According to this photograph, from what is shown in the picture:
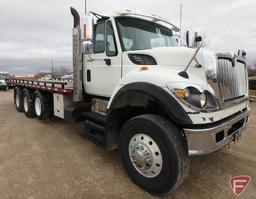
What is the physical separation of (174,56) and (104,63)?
54.9 inches

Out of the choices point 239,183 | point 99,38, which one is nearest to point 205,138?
point 239,183

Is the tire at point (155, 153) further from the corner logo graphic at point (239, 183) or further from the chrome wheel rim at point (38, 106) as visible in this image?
the chrome wheel rim at point (38, 106)

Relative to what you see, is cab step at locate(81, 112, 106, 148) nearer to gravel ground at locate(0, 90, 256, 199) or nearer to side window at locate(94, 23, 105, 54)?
gravel ground at locate(0, 90, 256, 199)

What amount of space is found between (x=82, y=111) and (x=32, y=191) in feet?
6.89

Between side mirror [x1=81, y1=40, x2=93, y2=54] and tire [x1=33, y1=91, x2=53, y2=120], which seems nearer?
side mirror [x1=81, y1=40, x2=93, y2=54]

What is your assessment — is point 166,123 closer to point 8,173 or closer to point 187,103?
point 187,103

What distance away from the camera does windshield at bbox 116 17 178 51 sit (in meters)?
3.40

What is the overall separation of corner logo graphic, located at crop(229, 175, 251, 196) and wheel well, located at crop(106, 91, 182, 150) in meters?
1.40

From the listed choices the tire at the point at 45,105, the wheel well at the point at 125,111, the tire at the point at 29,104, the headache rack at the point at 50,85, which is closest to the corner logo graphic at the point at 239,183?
the wheel well at the point at 125,111

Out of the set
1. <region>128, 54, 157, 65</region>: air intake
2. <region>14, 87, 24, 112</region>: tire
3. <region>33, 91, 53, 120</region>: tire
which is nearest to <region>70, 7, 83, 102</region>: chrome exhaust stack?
<region>128, 54, 157, 65</region>: air intake

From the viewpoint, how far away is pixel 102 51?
3.68m

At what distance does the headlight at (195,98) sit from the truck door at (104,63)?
54.8 inches

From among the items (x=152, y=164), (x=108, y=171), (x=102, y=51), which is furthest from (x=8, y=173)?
(x=102, y=51)

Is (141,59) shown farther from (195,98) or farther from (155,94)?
(195,98)
